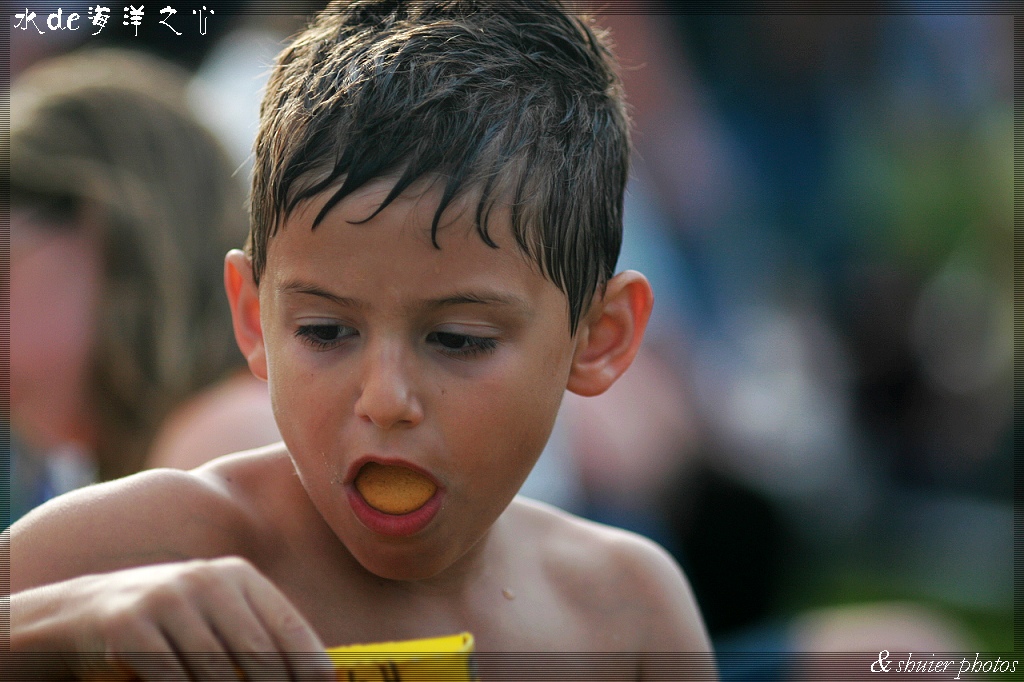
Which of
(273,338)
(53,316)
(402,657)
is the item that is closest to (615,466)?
(53,316)

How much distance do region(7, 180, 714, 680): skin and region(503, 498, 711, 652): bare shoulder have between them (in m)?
0.12

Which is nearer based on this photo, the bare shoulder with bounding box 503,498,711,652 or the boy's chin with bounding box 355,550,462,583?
the boy's chin with bounding box 355,550,462,583

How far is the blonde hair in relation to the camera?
6.39 ft

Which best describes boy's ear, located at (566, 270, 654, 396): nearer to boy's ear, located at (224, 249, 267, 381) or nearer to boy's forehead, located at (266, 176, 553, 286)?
boy's forehead, located at (266, 176, 553, 286)

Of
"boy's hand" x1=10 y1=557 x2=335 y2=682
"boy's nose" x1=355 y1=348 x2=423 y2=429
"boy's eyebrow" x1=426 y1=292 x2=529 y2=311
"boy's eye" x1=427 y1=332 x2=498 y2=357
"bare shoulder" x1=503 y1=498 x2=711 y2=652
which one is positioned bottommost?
"bare shoulder" x1=503 y1=498 x2=711 y2=652

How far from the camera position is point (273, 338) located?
1.11m

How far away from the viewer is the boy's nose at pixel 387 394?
3.23ft

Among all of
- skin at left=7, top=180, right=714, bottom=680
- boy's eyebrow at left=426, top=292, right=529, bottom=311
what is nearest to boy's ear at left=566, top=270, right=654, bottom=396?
skin at left=7, top=180, right=714, bottom=680

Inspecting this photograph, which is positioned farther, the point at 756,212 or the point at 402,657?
the point at 756,212

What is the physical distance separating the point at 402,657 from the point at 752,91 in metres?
3.17

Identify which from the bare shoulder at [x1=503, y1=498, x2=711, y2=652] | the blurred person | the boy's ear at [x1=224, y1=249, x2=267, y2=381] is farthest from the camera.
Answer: the blurred person

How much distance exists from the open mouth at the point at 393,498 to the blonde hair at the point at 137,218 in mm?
1112

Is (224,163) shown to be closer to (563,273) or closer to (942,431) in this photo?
(563,273)

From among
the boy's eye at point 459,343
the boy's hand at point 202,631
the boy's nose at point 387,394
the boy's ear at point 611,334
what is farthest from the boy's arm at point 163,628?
the boy's ear at point 611,334
